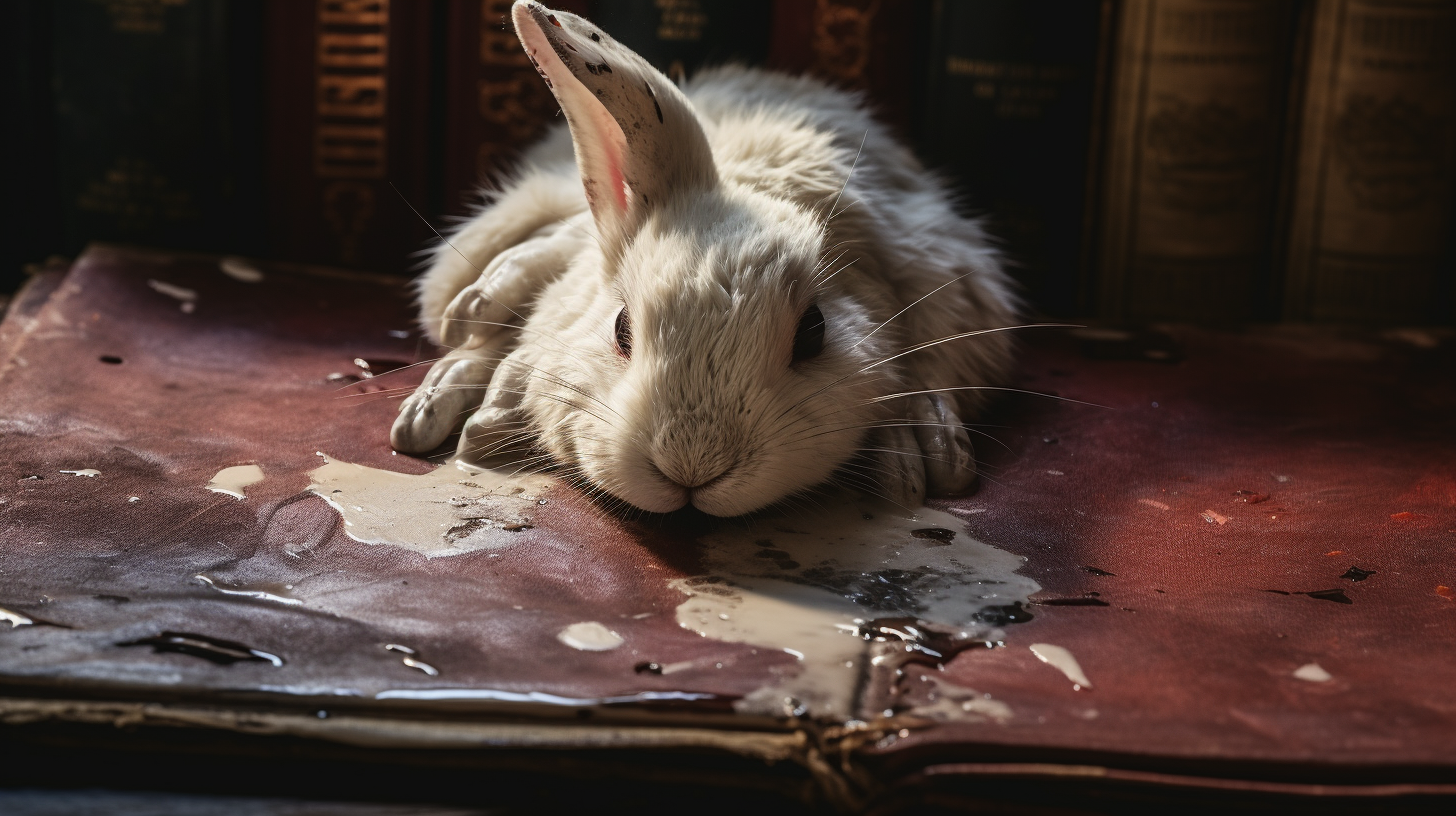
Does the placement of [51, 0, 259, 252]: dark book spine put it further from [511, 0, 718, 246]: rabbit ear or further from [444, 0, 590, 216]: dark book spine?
[511, 0, 718, 246]: rabbit ear

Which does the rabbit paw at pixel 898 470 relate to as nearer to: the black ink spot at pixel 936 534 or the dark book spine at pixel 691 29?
the black ink spot at pixel 936 534

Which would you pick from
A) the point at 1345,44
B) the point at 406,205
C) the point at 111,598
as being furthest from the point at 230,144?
the point at 1345,44

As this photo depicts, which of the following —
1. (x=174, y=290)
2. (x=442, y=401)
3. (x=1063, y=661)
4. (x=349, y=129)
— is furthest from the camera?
(x=349, y=129)

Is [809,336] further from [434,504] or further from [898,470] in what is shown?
[434,504]

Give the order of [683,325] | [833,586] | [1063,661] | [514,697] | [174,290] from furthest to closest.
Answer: [174,290], [683,325], [833,586], [1063,661], [514,697]

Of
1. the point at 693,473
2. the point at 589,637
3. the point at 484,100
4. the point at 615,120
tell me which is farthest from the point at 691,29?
the point at 589,637

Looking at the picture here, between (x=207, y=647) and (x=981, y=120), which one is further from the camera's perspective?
(x=981, y=120)
